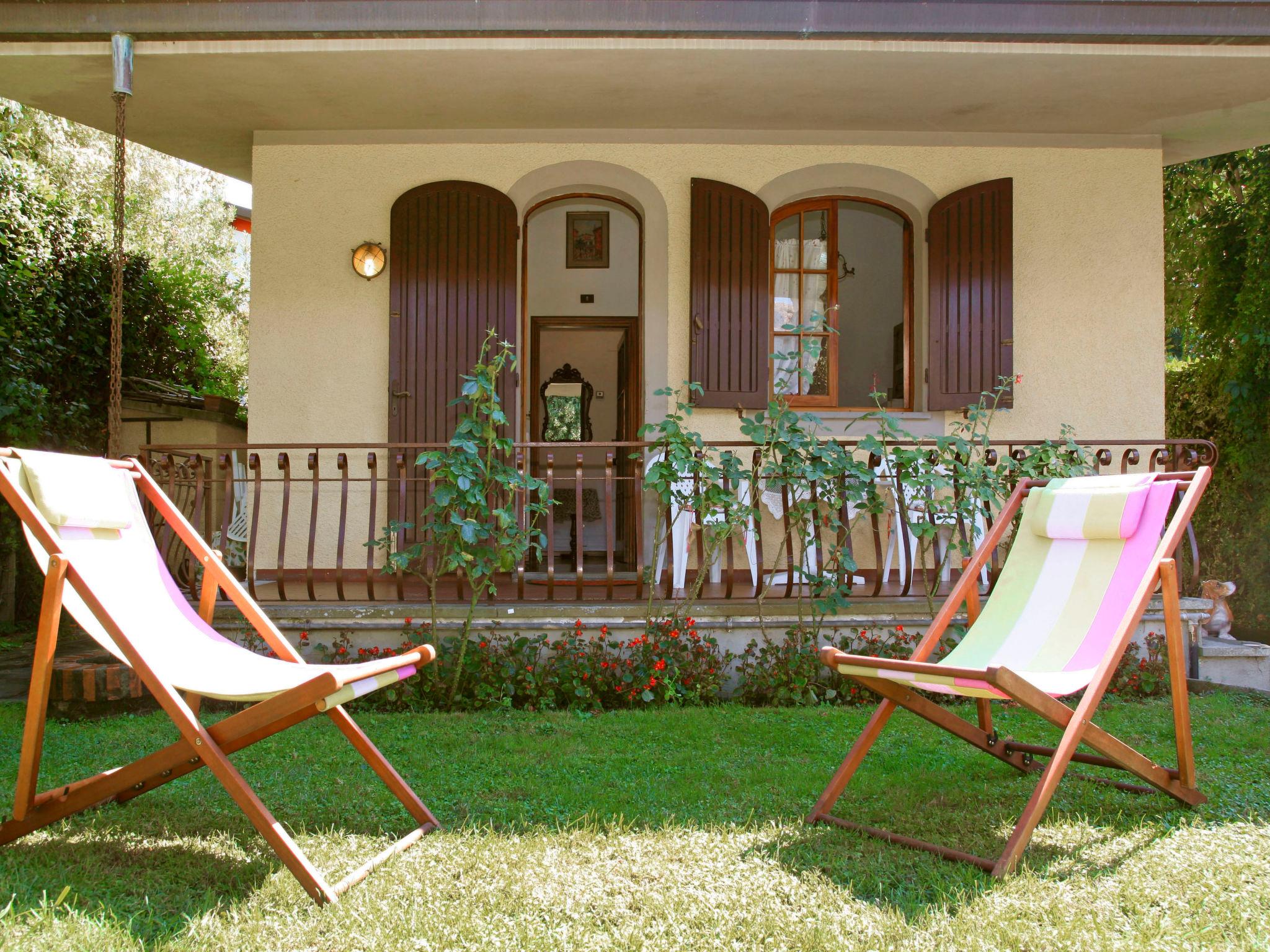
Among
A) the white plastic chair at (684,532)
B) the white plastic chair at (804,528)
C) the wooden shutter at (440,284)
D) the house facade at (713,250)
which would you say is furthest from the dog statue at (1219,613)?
the wooden shutter at (440,284)

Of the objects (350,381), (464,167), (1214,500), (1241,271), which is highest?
(464,167)

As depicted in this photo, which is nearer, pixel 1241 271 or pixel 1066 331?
pixel 1066 331

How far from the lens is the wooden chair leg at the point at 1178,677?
2.65m

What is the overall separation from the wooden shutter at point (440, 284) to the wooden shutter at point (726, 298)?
1138 millimetres

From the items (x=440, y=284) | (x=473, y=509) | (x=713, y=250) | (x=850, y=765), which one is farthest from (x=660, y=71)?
(x=850, y=765)

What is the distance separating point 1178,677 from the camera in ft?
8.82

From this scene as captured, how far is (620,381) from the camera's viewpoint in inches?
380

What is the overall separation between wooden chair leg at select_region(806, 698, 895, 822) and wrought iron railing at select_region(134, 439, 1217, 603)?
4.61 ft

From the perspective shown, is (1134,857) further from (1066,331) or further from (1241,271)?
(1241,271)

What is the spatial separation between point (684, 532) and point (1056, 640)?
7.49 feet

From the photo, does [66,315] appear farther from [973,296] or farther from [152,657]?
[973,296]

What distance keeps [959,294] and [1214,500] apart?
280 cm

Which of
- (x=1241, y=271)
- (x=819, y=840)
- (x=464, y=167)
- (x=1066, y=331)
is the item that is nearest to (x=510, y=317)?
(x=464, y=167)

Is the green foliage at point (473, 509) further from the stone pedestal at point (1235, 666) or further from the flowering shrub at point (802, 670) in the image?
the stone pedestal at point (1235, 666)
